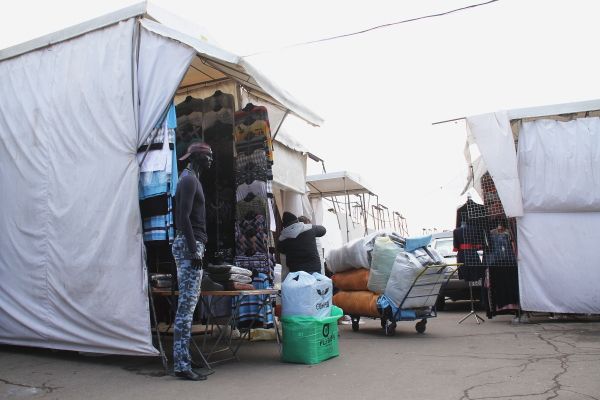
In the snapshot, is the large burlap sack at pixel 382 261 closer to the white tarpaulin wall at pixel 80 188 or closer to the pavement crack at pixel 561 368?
the pavement crack at pixel 561 368

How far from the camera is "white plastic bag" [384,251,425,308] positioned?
6916 millimetres

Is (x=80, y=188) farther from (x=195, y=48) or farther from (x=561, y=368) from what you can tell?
(x=561, y=368)

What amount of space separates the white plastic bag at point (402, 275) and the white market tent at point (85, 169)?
8.01 ft

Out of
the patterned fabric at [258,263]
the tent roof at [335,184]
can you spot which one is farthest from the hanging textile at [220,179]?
the tent roof at [335,184]

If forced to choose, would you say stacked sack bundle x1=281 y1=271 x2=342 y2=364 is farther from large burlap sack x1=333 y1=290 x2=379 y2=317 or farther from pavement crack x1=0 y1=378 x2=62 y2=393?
pavement crack x1=0 y1=378 x2=62 y2=393

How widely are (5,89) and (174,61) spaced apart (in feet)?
8.72

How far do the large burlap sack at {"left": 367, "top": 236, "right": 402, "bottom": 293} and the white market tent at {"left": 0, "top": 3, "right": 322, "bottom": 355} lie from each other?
7.52 feet


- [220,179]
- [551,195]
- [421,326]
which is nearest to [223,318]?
[220,179]

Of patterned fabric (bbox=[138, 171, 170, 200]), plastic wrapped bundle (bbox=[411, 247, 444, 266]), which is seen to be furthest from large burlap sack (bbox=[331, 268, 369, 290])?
patterned fabric (bbox=[138, 171, 170, 200])

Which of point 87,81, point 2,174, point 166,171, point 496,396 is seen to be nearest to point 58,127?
point 87,81

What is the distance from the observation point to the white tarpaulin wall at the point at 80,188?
199 inches

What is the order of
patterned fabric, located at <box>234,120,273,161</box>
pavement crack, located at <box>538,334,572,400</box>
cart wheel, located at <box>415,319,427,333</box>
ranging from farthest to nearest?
1. cart wheel, located at <box>415,319,427,333</box>
2. patterned fabric, located at <box>234,120,273,161</box>
3. pavement crack, located at <box>538,334,572,400</box>

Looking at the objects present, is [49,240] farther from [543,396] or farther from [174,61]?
[543,396]

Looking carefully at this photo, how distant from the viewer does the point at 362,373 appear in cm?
474
